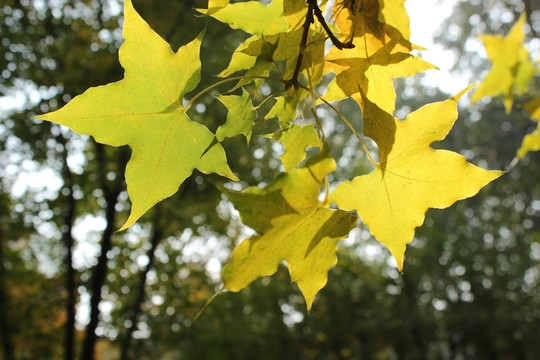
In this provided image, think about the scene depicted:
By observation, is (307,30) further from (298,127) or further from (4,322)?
(4,322)

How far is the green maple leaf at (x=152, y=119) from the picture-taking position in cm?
45

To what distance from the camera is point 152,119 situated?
473 millimetres

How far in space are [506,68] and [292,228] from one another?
1.45 ft

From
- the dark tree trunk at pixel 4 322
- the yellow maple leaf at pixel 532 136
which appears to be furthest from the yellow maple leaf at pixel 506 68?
the dark tree trunk at pixel 4 322

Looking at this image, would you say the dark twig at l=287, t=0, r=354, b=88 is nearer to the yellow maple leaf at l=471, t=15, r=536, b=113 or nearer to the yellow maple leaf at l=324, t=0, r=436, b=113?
the yellow maple leaf at l=324, t=0, r=436, b=113

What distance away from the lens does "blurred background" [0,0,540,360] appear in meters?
4.74

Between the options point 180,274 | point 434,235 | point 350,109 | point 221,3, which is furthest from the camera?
point 434,235

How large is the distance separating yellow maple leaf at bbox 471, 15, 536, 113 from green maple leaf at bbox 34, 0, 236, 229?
1.25ft

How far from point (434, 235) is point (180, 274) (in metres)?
4.30

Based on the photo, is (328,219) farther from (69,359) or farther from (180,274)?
(180,274)

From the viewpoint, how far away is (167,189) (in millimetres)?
461

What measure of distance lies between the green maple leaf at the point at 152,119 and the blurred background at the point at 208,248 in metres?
3.08

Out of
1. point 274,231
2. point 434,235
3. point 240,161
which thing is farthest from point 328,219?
point 434,235

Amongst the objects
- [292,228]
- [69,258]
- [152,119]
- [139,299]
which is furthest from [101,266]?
[292,228]
